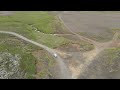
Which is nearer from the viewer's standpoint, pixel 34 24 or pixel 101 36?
pixel 101 36

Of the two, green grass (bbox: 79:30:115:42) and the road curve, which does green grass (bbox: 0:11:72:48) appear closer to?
the road curve

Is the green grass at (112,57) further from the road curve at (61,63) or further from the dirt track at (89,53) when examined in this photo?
the road curve at (61,63)

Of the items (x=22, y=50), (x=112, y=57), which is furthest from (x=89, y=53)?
(x=22, y=50)

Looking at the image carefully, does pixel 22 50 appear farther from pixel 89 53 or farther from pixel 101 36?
pixel 101 36

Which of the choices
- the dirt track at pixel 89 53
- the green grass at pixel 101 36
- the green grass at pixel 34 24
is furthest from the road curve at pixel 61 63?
the green grass at pixel 101 36

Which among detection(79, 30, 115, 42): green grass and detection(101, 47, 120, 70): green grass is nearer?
detection(101, 47, 120, 70): green grass

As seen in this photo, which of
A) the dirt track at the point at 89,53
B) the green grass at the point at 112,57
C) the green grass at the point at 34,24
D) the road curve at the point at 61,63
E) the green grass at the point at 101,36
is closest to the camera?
the road curve at the point at 61,63

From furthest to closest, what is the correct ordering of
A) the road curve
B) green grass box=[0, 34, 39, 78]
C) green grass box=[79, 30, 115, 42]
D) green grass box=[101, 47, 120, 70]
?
green grass box=[79, 30, 115, 42] < green grass box=[101, 47, 120, 70] < green grass box=[0, 34, 39, 78] < the road curve

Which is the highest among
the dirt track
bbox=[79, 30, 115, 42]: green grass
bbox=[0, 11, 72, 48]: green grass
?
Answer: the dirt track

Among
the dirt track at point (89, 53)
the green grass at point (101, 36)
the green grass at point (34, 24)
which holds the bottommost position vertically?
the green grass at point (34, 24)

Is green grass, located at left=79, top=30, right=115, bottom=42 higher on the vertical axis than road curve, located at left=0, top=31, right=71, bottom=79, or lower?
lower

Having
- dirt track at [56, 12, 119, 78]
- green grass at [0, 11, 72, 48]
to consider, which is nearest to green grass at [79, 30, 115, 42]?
dirt track at [56, 12, 119, 78]

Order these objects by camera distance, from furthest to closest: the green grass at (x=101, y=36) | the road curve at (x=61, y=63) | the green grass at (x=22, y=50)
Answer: the green grass at (x=101, y=36) < the green grass at (x=22, y=50) < the road curve at (x=61, y=63)
